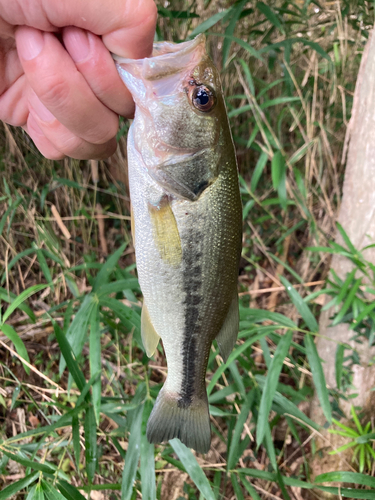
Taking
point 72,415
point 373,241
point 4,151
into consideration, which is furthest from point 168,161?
point 4,151

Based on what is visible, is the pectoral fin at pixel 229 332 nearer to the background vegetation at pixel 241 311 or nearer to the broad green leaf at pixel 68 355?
the background vegetation at pixel 241 311

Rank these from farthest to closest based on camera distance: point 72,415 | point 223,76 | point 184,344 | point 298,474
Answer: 1. point 223,76
2. point 298,474
3. point 72,415
4. point 184,344

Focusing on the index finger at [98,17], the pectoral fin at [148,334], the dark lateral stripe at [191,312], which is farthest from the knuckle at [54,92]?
the pectoral fin at [148,334]

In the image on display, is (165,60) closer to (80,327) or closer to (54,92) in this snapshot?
(54,92)

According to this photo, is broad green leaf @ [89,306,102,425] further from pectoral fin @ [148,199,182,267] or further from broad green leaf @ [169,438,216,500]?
pectoral fin @ [148,199,182,267]

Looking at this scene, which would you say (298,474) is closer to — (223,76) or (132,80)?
(132,80)

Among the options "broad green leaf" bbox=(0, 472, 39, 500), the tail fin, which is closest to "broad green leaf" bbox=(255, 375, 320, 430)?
the tail fin

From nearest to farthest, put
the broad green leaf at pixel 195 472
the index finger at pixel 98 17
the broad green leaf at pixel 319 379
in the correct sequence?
1. the index finger at pixel 98 17
2. the broad green leaf at pixel 195 472
3. the broad green leaf at pixel 319 379
